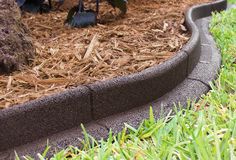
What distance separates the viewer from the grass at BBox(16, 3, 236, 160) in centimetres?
178

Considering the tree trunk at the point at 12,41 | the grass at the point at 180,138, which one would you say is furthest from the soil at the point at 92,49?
the grass at the point at 180,138

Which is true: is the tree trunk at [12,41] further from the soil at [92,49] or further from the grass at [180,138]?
the grass at [180,138]

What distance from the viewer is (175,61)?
2727 millimetres

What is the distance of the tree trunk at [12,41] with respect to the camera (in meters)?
2.57

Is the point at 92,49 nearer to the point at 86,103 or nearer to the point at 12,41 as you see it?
the point at 12,41

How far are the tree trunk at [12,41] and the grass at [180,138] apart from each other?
0.75 metres

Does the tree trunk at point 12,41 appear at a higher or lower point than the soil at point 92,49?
higher

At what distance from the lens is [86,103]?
7.36 feet

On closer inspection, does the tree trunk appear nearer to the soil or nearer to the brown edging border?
the soil

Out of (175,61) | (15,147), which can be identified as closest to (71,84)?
(15,147)

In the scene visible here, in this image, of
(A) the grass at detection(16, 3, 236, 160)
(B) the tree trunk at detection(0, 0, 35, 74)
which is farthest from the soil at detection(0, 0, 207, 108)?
(A) the grass at detection(16, 3, 236, 160)

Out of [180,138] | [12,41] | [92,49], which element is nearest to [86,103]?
[180,138]

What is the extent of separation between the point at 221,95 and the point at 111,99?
67 centimetres

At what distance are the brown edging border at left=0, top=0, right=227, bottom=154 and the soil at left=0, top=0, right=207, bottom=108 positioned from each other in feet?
0.39
